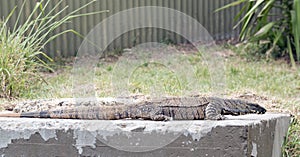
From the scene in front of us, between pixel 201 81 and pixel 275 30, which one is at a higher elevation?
pixel 275 30

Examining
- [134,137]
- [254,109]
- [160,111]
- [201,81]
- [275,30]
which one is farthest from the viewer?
[275,30]

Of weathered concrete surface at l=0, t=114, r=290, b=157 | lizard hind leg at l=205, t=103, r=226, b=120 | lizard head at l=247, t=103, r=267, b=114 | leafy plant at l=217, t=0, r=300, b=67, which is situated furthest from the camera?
leafy plant at l=217, t=0, r=300, b=67

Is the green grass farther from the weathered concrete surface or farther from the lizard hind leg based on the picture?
the weathered concrete surface

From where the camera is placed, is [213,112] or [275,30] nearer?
[213,112]

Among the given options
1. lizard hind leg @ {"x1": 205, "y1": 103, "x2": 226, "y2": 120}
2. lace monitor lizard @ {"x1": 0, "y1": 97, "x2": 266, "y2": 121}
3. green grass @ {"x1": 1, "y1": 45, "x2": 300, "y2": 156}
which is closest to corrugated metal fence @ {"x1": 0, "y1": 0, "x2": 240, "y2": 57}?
green grass @ {"x1": 1, "y1": 45, "x2": 300, "y2": 156}

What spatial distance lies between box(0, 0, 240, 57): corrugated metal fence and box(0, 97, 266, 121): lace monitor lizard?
540cm

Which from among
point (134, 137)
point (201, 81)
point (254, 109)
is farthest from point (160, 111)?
point (201, 81)

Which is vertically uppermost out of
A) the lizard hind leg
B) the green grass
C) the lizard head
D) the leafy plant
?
the leafy plant

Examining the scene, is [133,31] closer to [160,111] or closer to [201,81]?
[201,81]

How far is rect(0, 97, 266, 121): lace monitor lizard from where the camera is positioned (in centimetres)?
342

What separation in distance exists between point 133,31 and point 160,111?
671 cm

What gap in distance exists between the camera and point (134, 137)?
3.28 m

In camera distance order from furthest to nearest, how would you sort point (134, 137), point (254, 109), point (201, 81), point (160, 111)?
point (201, 81), point (254, 109), point (160, 111), point (134, 137)

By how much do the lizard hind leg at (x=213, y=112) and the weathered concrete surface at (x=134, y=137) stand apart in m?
0.08
